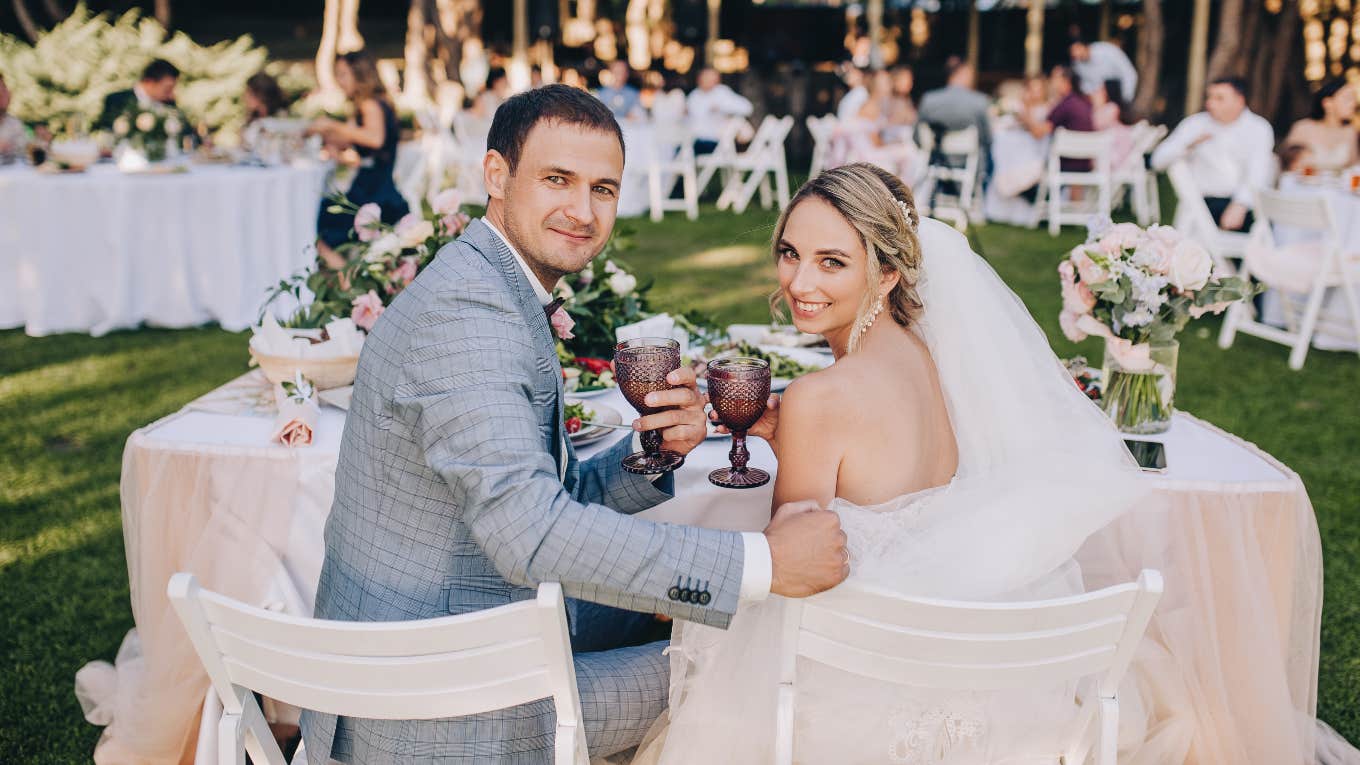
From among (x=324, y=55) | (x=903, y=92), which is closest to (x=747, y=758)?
(x=903, y=92)

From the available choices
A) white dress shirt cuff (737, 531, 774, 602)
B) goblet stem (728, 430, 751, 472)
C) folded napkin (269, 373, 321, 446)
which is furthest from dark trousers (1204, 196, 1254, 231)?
white dress shirt cuff (737, 531, 774, 602)

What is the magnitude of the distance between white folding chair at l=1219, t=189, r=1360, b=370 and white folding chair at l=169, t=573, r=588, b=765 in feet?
18.2

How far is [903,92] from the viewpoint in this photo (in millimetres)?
12648

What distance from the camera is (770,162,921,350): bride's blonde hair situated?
2.12 metres

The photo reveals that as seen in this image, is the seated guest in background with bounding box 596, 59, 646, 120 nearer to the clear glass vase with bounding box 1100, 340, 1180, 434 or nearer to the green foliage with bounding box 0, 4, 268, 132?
the green foliage with bounding box 0, 4, 268, 132

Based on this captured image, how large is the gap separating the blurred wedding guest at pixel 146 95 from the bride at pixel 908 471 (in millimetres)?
7455

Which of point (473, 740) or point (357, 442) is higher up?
point (357, 442)

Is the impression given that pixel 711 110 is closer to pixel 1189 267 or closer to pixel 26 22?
pixel 26 22

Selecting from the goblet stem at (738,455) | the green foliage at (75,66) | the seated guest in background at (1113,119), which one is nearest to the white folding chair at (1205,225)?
the seated guest in background at (1113,119)

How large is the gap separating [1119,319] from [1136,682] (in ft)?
2.76

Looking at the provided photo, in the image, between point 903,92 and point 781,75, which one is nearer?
point 903,92

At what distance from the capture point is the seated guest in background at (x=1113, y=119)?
11.0m

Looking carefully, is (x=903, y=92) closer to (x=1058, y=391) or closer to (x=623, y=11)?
(x=623, y=11)

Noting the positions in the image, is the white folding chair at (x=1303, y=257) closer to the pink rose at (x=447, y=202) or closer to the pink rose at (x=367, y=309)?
the pink rose at (x=447, y=202)
